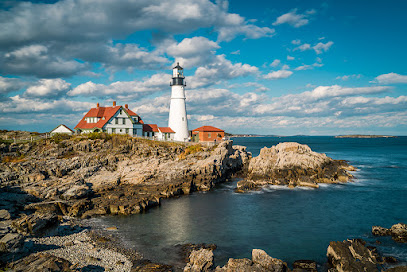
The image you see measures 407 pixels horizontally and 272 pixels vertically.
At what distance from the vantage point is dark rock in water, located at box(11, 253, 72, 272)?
39.8ft

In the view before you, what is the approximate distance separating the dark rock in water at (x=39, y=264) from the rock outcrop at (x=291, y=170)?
24.9 meters

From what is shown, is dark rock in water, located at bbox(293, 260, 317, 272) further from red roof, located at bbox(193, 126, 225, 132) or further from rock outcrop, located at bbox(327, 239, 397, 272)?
red roof, located at bbox(193, 126, 225, 132)

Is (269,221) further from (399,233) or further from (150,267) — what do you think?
(150,267)

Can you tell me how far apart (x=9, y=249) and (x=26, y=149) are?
2921 cm

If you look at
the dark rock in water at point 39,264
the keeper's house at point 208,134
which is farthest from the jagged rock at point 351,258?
the keeper's house at point 208,134

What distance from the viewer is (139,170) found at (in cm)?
3466

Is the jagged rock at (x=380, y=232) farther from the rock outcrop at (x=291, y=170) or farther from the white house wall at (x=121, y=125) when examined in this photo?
the white house wall at (x=121, y=125)

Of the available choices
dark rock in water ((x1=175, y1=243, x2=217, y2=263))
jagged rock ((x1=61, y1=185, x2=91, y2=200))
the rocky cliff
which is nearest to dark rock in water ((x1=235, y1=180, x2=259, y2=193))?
the rocky cliff

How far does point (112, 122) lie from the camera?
46.9m

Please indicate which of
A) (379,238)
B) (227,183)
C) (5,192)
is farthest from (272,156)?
(5,192)

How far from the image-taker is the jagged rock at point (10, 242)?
1355 cm

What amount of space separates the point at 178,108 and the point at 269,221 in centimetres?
3064

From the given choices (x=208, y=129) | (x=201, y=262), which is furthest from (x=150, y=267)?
(x=208, y=129)

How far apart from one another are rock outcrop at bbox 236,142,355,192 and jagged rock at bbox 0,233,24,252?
25228mm
